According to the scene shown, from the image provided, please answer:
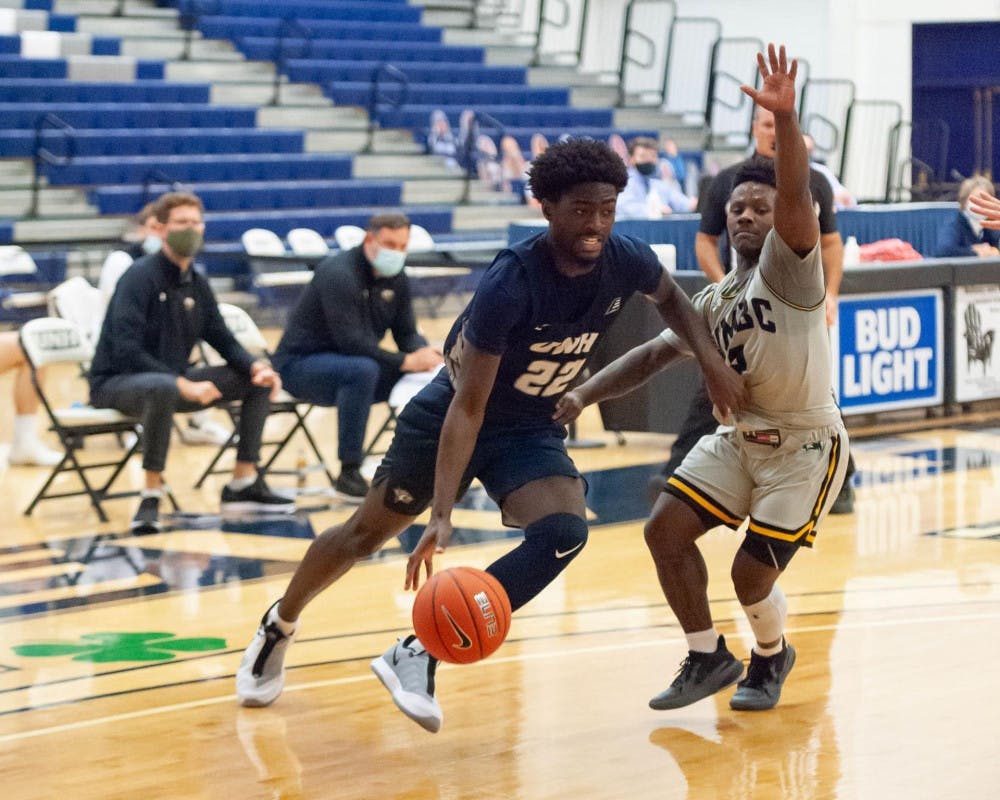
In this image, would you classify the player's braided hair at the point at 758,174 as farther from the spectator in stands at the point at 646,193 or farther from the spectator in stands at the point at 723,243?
the spectator in stands at the point at 646,193

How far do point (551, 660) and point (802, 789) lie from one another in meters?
1.51

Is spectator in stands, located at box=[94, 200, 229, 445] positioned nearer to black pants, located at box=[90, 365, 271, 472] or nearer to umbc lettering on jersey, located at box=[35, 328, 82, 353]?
umbc lettering on jersey, located at box=[35, 328, 82, 353]

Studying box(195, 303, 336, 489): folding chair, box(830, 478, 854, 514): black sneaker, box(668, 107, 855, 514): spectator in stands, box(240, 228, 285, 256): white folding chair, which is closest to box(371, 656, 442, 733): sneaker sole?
box(668, 107, 855, 514): spectator in stands

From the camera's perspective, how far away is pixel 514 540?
775 cm

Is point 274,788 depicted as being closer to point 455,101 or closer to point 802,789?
point 802,789

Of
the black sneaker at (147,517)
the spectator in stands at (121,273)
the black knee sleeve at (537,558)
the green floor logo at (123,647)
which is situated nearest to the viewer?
the black knee sleeve at (537,558)

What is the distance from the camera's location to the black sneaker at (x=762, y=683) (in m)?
4.98

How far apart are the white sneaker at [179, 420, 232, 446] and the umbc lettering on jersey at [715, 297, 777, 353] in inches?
243

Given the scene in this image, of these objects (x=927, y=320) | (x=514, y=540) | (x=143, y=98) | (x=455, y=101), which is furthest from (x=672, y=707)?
(x=455, y=101)

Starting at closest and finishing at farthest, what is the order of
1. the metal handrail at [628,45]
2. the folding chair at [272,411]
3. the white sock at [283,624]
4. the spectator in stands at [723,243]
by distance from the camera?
the white sock at [283,624]
the spectator in stands at [723,243]
the folding chair at [272,411]
the metal handrail at [628,45]

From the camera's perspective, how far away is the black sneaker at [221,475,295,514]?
8.56 meters

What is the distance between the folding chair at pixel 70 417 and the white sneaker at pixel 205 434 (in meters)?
1.26

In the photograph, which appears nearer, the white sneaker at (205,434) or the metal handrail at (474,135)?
the white sneaker at (205,434)

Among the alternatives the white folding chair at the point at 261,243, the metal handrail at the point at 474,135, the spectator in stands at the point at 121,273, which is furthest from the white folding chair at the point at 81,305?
the metal handrail at the point at 474,135
